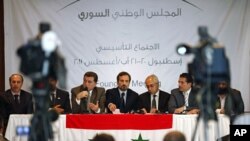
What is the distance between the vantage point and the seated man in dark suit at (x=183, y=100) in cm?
588

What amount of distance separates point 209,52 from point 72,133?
3174 mm

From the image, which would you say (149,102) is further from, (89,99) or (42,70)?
(42,70)

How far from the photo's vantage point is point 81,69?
8086 millimetres

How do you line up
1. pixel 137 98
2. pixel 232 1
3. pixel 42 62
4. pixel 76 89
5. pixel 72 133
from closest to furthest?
pixel 42 62
pixel 72 133
pixel 137 98
pixel 76 89
pixel 232 1

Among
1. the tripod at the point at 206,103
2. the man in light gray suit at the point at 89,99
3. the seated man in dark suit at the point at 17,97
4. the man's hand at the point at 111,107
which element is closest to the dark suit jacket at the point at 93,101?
the man in light gray suit at the point at 89,99

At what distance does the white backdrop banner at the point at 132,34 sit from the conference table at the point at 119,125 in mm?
2049

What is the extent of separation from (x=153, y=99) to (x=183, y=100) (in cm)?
45

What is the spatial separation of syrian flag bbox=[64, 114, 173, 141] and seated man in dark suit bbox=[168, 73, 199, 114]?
0.63 ft

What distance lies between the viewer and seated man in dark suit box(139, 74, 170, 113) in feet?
20.9

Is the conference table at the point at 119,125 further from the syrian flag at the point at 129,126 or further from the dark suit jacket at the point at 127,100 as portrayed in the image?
the dark suit jacket at the point at 127,100

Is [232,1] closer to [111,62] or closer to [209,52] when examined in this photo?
[111,62]

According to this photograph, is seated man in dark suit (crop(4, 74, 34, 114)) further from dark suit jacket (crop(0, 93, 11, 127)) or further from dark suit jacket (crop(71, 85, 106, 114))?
dark suit jacket (crop(71, 85, 106, 114))

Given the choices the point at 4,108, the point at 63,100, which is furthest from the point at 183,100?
the point at 4,108

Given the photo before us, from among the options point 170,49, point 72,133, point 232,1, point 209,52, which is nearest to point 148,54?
point 170,49
